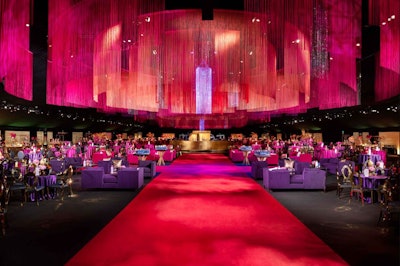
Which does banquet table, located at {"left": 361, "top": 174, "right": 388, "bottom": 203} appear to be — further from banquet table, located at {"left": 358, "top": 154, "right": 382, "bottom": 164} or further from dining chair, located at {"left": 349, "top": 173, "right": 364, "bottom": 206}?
banquet table, located at {"left": 358, "top": 154, "right": 382, "bottom": 164}

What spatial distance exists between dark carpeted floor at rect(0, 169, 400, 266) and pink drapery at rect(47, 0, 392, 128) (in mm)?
5008

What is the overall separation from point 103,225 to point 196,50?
1102cm

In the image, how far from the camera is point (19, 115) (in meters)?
18.3

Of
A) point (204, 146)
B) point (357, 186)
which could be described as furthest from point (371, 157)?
point (204, 146)

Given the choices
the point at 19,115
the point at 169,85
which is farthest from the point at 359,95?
the point at 19,115

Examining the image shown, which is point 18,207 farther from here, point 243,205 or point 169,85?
point 169,85

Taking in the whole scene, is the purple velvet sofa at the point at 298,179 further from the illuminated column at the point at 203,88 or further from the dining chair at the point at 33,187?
the illuminated column at the point at 203,88

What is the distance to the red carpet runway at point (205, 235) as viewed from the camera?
3.78m

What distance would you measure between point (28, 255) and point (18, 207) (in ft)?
9.68

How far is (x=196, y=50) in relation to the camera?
14.8 m

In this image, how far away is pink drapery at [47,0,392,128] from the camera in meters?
9.53

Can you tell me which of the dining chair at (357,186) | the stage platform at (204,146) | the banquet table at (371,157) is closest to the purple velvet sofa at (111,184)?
the dining chair at (357,186)

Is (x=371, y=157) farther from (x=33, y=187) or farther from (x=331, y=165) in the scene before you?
(x=33, y=187)

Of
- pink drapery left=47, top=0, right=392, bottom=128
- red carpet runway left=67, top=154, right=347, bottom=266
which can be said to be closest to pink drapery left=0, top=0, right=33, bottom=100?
pink drapery left=47, top=0, right=392, bottom=128
